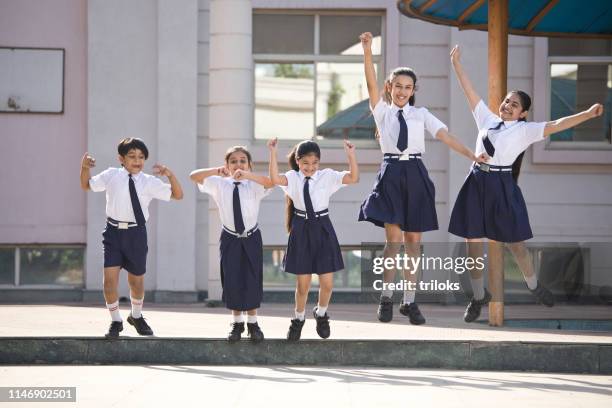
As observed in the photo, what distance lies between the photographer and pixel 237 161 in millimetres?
9953

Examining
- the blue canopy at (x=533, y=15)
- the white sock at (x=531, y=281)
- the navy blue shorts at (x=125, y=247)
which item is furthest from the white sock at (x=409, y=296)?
the blue canopy at (x=533, y=15)

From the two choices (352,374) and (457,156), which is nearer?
(352,374)

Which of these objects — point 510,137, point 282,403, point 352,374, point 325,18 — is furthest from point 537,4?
point 282,403

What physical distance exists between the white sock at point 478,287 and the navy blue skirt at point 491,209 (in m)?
0.39

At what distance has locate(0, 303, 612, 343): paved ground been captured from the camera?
33.8ft

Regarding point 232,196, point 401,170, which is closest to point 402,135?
point 401,170

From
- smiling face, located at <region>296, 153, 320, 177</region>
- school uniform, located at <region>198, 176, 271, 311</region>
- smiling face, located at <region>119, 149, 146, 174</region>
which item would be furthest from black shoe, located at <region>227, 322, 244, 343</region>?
smiling face, located at <region>119, 149, 146, 174</region>

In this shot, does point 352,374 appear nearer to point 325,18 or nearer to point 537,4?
point 537,4

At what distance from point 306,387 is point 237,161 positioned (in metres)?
2.16

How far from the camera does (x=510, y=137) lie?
1029cm

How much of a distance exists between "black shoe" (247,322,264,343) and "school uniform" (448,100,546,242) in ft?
6.29

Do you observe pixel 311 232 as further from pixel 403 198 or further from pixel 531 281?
pixel 531 281

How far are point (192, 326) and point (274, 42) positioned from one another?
555cm

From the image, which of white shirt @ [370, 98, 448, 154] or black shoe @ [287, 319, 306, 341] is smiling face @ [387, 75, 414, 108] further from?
black shoe @ [287, 319, 306, 341]
